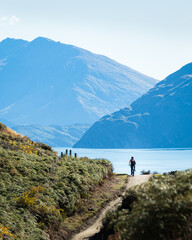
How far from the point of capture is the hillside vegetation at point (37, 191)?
18.7 metres

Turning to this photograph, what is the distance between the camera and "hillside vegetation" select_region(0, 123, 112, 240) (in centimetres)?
1866

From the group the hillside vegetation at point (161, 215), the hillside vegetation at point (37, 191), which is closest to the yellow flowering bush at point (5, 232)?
the hillside vegetation at point (37, 191)

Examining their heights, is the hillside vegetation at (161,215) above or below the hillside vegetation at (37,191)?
below

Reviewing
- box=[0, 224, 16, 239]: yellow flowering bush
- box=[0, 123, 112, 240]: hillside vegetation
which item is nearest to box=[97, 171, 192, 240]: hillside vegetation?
box=[0, 224, 16, 239]: yellow flowering bush

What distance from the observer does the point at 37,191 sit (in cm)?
2228

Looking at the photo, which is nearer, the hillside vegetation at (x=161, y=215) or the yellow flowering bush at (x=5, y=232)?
the hillside vegetation at (x=161, y=215)

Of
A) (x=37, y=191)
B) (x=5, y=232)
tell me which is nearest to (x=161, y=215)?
(x=5, y=232)

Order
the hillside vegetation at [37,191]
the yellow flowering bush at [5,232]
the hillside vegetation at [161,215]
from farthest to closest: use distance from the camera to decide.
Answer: the hillside vegetation at [37,191]
the yellow flowering bush at [5,232]
the hillside vegetation at [161,215]

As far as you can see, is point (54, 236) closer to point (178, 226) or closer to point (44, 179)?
point (44, 179)

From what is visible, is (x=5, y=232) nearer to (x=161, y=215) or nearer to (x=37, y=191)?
(x=37, y=191)

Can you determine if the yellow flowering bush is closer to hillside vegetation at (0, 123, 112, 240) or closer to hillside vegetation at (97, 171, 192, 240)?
hillside vegetation at (0, 123, 112, 240)

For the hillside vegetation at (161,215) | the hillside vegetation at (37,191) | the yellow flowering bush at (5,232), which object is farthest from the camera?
the hillside vegetation at (37,191)

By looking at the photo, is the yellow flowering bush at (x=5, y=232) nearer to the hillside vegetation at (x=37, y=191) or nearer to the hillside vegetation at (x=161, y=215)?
the hillside vegetation at (x=37, y=191)

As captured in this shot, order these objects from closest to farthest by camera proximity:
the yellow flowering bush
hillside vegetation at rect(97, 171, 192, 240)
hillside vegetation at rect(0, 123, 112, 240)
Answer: hillside vegetation at rect(97, 171, 192, 240) < the yellow flowering bush < hillside vegetation at rect(0, 123, 112, 240)
